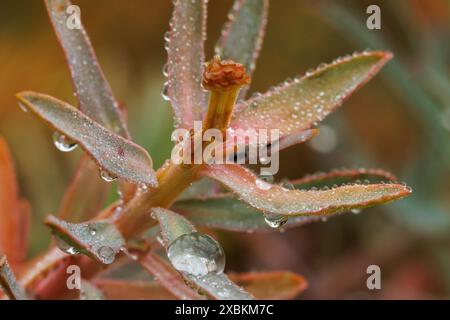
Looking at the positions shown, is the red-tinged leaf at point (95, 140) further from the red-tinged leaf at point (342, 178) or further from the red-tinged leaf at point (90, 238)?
the red-tinged leaf at point (342, 178)

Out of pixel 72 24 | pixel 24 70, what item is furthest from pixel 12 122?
pixel 72 24

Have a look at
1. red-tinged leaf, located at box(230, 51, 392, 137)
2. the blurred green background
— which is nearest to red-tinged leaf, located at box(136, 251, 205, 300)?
red-tinged leaf, located at box(230, 51, 392, 137)

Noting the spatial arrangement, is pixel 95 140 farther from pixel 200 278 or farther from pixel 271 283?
pixel 271 283

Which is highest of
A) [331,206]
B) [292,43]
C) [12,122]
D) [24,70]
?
[292,43]

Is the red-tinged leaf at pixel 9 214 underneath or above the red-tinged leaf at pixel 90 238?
above

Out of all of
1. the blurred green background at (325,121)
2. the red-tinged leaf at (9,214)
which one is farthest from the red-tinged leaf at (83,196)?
the blurred green background at (325,121)

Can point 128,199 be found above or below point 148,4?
below

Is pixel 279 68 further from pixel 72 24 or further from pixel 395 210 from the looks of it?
pixel 72 24

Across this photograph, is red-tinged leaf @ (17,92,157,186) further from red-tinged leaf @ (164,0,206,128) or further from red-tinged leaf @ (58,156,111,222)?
red-tinged leaf @ (58,156,111,222)
